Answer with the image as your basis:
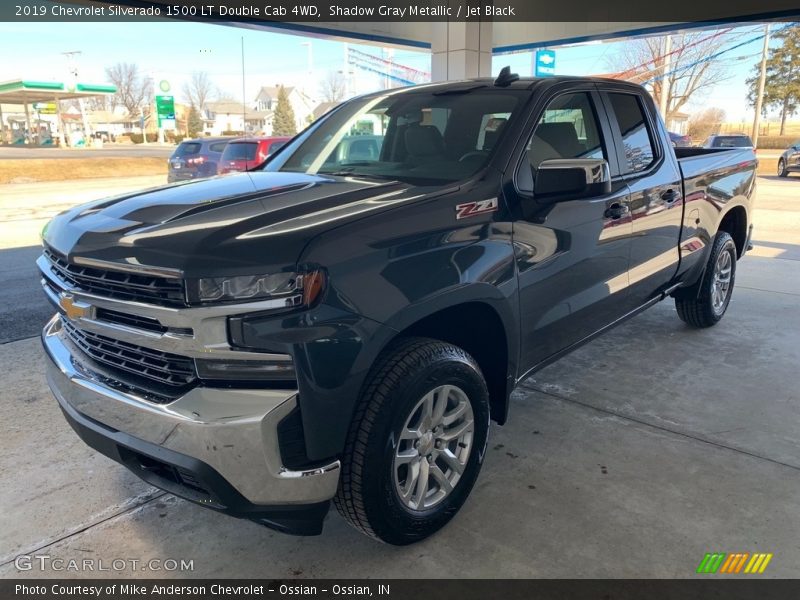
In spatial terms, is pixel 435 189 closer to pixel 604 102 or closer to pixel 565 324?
pixel 565 324

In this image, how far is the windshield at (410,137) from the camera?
3074 millimetres

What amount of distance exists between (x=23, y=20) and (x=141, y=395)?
9893 mm

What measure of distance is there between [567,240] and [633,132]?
Answer: 1.35 meters

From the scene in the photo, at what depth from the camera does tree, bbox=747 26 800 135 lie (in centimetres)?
4497

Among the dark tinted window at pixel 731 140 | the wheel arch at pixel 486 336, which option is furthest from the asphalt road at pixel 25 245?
the dark tinted window at pixel 731 140

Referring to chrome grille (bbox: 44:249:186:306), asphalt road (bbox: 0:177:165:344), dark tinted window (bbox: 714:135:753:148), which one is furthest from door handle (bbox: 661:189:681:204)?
dark tinted window (bbox: 714:135:753:148)

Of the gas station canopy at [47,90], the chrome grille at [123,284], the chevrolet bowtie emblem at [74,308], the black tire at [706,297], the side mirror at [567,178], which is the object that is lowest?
the black tire at [706,297]

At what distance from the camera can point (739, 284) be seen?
7.12 metres

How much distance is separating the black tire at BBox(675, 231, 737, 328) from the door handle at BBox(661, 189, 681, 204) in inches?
42.0

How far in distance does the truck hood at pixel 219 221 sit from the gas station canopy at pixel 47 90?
5255 cm

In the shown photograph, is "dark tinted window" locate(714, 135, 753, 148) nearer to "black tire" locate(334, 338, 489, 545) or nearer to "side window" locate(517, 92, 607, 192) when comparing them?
"side window" locate(517, 92, 607, 192)

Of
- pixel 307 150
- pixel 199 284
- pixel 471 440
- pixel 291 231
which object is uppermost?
pixel 307 150

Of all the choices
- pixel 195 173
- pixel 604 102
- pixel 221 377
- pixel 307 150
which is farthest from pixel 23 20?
pixel 221 377

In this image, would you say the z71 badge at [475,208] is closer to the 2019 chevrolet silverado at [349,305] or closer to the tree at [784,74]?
the 2019 chevrolet silverado at [349,305]
